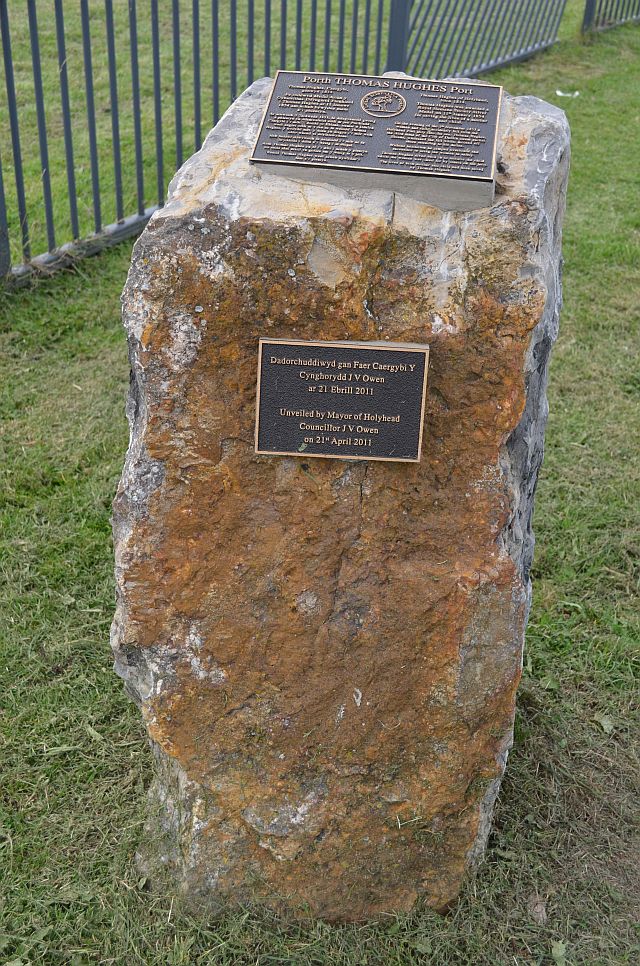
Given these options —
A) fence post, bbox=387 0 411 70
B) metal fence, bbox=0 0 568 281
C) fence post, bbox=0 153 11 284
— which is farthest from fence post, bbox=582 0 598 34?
fence post, bbox=0 153 11 284

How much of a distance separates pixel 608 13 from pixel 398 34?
16.5 ft

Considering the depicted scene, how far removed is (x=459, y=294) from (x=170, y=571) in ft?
3.41

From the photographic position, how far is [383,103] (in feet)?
9.18

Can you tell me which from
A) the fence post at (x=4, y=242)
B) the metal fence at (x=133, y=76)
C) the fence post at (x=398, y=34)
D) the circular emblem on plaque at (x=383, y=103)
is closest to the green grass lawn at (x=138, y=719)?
the fence post at (x=4, y=242)

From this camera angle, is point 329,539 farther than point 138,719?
No

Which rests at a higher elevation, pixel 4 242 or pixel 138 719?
pixel 4 242

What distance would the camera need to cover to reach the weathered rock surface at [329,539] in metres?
2.41

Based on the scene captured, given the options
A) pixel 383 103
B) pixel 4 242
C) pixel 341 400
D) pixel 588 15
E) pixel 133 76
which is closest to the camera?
pixel 341 400

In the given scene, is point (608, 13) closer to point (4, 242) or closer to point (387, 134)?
point (4, 242)

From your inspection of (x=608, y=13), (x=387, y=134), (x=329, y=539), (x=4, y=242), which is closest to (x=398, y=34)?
(x=4, y=242)

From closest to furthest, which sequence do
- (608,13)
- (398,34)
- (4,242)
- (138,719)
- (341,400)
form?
(341,400) < (138,719) < (4,242) < (398,34) < (608,13)

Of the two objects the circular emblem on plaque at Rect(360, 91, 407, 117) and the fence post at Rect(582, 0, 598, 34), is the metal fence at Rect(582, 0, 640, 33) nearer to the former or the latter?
the fence post at Rect(582, 0, 598, 34)

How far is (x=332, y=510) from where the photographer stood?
2.55 meters

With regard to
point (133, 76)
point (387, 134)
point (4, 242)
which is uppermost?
point (387, 134)
